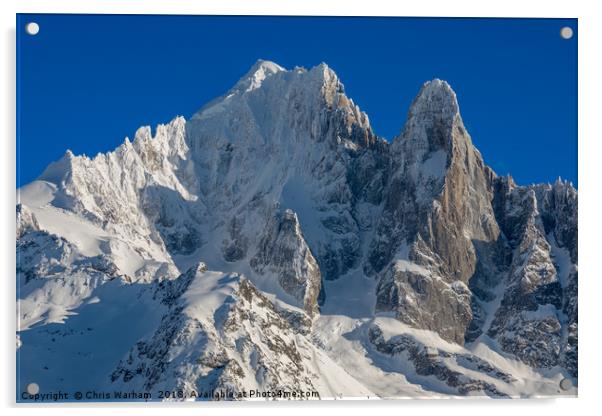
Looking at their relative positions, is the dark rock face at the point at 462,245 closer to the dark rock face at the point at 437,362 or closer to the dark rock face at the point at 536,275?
the dark rock face at the point at 536,275

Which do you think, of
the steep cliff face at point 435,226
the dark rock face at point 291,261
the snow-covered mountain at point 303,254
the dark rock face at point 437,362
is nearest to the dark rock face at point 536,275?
the snow-covered mountain at point 303,254

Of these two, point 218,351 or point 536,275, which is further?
point 536,275

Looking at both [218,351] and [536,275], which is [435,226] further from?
[218,351]

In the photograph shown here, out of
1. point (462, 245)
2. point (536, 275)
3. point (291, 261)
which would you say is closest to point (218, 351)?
point (291, 261)

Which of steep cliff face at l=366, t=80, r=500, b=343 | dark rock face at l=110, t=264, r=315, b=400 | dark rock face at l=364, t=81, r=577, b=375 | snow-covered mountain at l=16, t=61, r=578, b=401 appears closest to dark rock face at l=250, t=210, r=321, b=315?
snow-covered mountain at l=16, t=61, r=578, b=401

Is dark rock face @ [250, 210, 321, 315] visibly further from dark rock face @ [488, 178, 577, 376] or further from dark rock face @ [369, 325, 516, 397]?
dark rock face @ [488, 178, 577, 376]

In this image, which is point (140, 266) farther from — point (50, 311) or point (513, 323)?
point (513, 323)

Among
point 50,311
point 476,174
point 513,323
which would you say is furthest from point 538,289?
point 50,311

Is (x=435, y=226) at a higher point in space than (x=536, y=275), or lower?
higher

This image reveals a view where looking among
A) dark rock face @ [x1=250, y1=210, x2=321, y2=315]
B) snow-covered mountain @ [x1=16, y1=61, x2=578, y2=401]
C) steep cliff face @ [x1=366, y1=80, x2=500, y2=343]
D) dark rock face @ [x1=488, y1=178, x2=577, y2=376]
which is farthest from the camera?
dark rock face @ [x1=250, y1=210, x2=321, y2=315]
